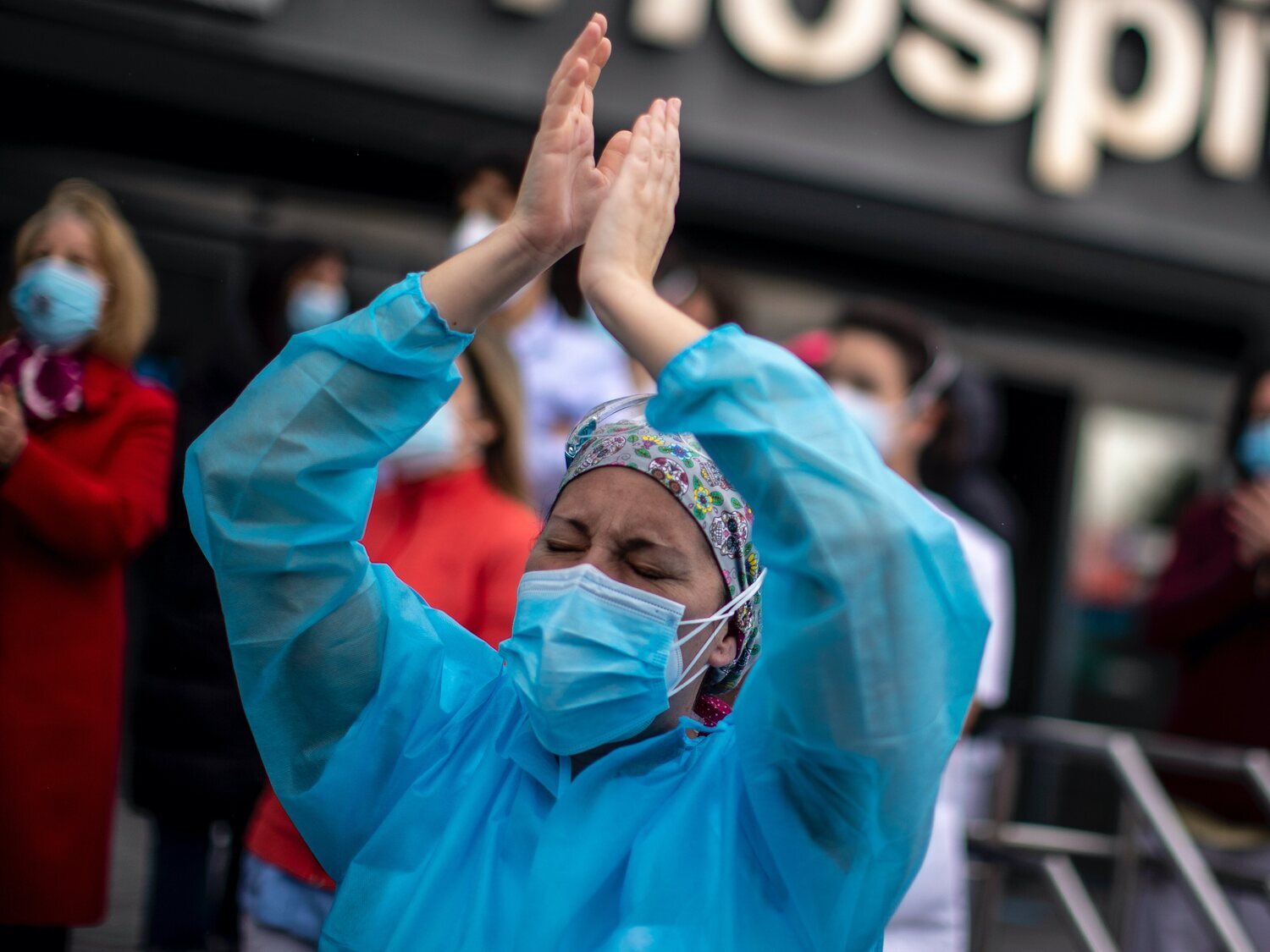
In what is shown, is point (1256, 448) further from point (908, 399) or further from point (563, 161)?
point (563, 161)

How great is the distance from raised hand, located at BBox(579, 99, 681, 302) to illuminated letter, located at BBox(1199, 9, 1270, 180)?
25.8 ft

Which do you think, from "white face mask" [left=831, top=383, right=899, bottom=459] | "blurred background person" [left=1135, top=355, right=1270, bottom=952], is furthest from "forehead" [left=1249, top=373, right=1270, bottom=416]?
"white face mask" [left=831, top=383, right=899, bottom=459]

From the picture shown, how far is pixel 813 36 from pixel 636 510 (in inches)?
245

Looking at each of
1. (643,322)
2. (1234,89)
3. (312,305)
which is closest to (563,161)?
(643,322)

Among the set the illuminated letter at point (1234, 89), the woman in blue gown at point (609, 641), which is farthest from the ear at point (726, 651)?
the illuminated letter at point (1234, 89)

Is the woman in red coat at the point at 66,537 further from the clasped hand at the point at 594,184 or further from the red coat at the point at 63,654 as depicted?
the clasped hand at the point at 594,184

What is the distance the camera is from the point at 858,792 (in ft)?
5.33

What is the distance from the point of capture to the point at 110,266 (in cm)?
322

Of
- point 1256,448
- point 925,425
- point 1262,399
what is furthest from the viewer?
point 1262,399

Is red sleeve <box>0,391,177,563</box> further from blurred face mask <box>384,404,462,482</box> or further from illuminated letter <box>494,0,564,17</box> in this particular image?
illuminated letter <box>494,0,564,17</box>

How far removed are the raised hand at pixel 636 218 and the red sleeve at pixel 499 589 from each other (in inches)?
57.2

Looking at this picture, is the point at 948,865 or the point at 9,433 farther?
the point at 948,865

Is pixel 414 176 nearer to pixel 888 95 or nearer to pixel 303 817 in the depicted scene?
pixel 888 95

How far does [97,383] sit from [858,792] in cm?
215
